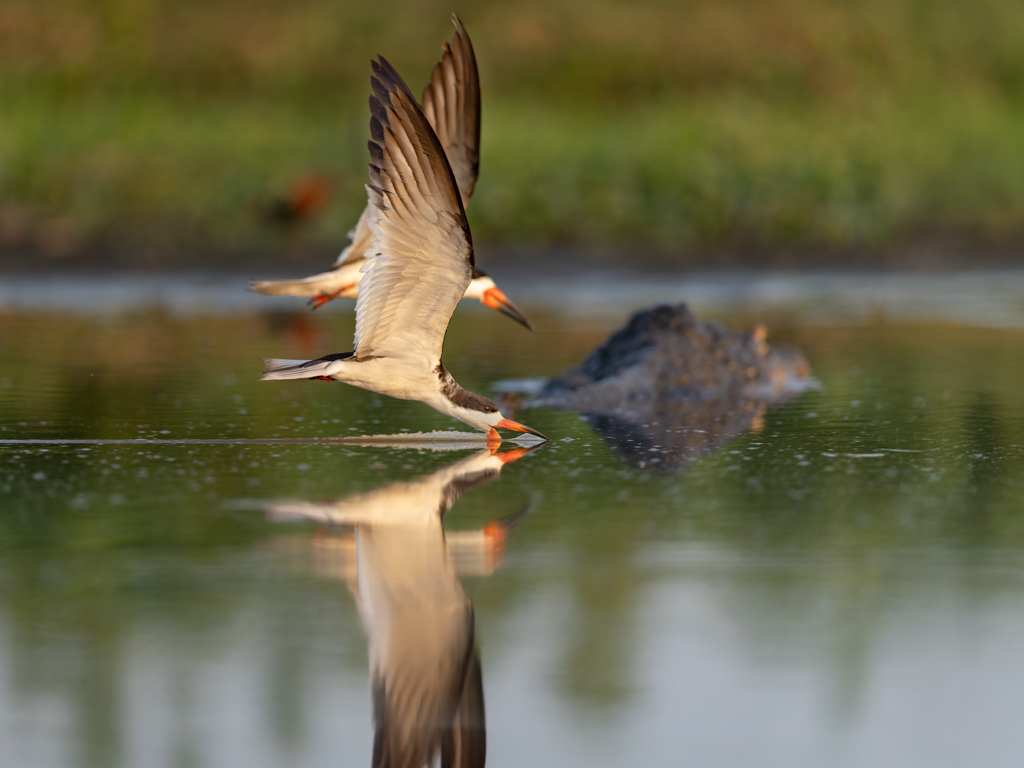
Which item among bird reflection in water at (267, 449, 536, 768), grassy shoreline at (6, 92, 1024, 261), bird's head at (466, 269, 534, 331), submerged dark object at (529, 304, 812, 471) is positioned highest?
grassy shoreline at (6, 92, 1024, 261)

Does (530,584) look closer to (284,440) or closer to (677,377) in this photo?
(284,440)

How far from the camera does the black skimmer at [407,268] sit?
244 inches

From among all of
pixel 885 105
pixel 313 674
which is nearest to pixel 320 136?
pixel 885 105

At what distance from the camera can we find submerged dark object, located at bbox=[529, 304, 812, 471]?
27.9 feet

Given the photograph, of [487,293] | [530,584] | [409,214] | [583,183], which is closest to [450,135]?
[487,293]

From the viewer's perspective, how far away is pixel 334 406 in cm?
866

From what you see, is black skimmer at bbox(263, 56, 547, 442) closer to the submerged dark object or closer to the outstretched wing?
the outstretched wing

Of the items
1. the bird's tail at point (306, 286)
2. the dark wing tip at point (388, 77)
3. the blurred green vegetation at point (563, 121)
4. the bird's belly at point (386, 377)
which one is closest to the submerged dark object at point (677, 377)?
the bird's tail at point (306, 286)

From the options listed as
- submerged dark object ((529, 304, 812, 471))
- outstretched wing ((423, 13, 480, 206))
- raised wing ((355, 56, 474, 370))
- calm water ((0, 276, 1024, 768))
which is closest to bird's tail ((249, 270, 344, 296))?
calm water ((0, 276, 1024, 768))

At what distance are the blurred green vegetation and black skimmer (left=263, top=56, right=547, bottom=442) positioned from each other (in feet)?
30.8

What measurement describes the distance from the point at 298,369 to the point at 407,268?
24.4 inches

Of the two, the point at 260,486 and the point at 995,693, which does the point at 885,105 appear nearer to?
the point at 260,486

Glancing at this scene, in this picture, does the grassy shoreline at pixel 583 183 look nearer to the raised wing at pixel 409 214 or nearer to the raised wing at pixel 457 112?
the raised wing at pixel 457 112

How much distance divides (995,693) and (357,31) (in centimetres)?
1995
